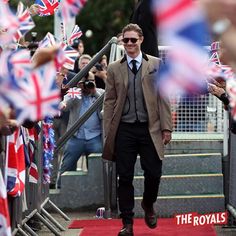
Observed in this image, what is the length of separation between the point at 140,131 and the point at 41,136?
1.12 m

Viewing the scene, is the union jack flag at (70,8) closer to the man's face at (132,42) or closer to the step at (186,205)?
the man's face at (132,42)

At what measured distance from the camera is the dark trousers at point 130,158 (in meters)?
8.78

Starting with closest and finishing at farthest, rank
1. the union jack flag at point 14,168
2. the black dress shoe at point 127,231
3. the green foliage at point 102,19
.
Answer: the union jack flag at point 14,168 → the black dress shoe at point 127,231 → the green foliage at point 102,19

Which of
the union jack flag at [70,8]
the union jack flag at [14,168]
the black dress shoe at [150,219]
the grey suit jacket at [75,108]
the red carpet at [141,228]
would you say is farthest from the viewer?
the grey suit jacket at [75,108]

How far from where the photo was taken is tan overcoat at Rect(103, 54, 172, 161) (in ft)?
28.8

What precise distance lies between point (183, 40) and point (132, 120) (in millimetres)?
6088

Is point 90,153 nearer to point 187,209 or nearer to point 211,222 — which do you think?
point 187,209

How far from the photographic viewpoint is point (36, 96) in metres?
3.50

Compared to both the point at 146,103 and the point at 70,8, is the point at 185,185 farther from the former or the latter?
the point at 70,8

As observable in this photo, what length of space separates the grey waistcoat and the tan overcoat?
0.16 feet

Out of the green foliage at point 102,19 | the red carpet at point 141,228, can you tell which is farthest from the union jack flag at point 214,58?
the green foliage at point 102,19

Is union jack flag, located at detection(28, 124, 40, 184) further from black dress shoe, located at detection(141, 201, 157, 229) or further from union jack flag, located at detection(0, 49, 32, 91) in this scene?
union jack flag, located at detection(0, 49, 32, 91)

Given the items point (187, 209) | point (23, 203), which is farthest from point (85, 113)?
point (23, 203)

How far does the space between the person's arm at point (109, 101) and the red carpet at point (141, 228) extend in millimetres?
1309
